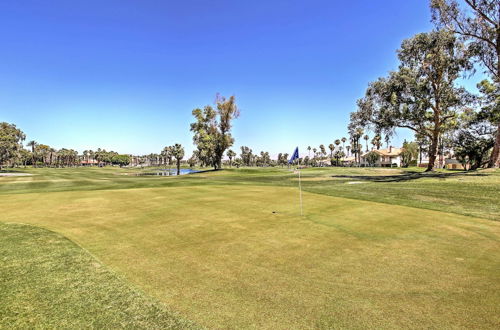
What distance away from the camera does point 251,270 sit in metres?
6.25

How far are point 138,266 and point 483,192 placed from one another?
2080cm

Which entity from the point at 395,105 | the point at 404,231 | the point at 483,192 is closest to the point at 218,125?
the point at 395,105

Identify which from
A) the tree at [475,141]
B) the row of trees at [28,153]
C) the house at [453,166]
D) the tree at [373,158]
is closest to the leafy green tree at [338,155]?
the tree at [373,158]

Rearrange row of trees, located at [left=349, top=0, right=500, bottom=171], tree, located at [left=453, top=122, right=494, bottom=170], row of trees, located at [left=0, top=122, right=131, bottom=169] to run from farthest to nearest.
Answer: row of trees, located at [left=0, top=122, right=131, bottom=169]
tree, located at [left=453, top=122, right=494, bottom=170]
row of trees, located at [left=349, top=0, right=500, bottom=171]

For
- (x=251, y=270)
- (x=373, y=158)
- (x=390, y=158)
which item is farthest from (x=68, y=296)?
(x=390, y=158)

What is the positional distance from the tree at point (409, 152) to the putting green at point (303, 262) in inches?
4474

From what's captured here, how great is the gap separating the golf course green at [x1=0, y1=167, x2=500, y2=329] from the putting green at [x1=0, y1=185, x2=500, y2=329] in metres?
0.03

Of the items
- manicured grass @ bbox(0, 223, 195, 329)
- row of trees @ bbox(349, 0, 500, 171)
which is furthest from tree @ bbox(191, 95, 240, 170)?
manicured grass @ bbox(0, 223, 195, 329)

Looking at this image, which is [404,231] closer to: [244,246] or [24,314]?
[244,246]

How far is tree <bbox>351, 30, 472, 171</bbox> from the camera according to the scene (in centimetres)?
3067

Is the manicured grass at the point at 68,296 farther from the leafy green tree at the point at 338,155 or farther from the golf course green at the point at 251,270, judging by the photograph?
the leafy green tree at the point at 338,155

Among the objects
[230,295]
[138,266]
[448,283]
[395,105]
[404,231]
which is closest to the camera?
[230,295]

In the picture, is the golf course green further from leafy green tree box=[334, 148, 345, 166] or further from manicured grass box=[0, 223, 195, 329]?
leafy green tree box=[334, 148, 345, 166]

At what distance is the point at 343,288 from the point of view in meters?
5.38
